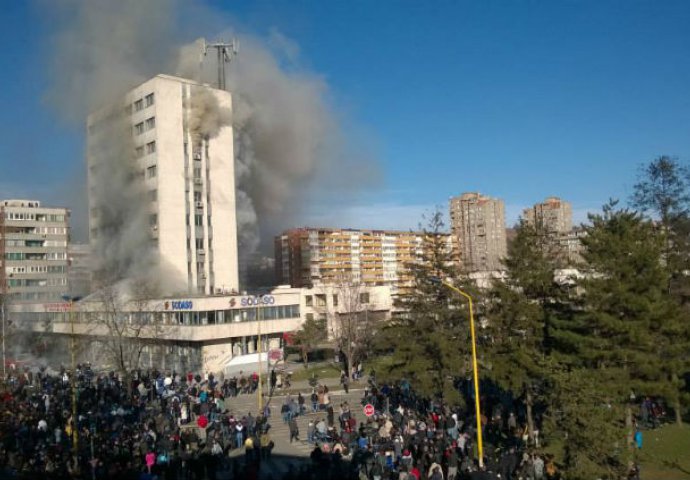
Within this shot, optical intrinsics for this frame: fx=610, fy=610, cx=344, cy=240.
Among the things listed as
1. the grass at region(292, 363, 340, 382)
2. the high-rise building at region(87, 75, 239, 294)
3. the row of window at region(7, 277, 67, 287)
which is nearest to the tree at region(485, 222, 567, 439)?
the grass at region(292, 363, 340, 382)

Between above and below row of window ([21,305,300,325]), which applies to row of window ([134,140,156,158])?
above

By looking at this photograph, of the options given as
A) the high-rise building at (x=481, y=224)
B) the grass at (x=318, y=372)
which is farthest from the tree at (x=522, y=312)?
the high-rise building at (x=481, y=224)

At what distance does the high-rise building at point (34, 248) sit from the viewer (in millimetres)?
70000

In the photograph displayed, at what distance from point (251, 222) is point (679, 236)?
139ft

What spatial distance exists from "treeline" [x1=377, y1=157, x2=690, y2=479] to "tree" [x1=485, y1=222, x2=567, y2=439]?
0.11ft

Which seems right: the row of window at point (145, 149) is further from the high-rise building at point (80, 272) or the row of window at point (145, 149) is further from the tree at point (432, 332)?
the tree at point (432, 332)

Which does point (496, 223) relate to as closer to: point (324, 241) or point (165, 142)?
point (324, 241)

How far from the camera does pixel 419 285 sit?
23734 mm

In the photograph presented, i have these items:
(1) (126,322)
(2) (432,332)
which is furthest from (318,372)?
(2) (432,332)

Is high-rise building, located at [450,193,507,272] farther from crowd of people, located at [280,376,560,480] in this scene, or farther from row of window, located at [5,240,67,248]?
crowd of people, located at [280,376,560,480]

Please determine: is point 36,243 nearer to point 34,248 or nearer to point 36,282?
point 34,248

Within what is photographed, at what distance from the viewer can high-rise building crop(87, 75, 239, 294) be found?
51938mm

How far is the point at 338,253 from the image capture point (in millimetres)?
112938

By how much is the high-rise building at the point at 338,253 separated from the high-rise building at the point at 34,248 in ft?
136
